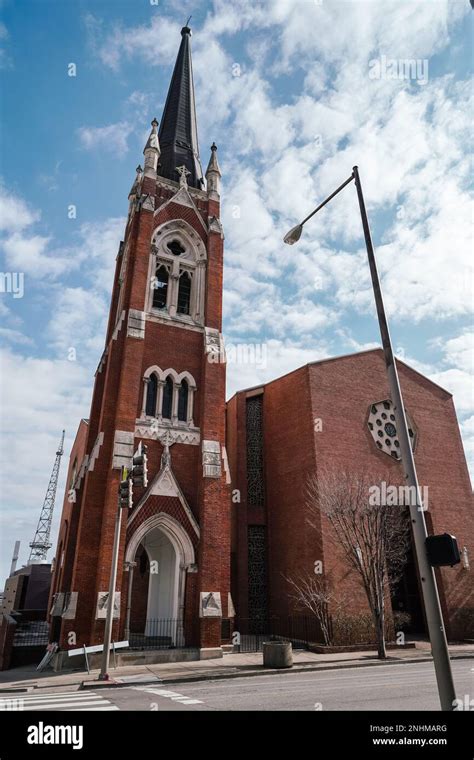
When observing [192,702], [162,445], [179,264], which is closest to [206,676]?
[192,702]

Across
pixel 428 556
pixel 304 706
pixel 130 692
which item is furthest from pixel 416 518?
pixel 130 692

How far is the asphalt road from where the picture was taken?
8020mm

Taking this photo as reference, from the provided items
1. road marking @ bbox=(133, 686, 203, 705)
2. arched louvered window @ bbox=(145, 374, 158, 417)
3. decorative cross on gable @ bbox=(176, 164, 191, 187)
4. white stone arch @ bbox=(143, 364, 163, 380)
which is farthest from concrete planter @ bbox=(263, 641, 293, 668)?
decorative cross on gable @ bbox=(176, 164, 191, 187)

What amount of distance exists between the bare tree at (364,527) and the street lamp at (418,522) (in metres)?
12.2

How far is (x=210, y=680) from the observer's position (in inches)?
491

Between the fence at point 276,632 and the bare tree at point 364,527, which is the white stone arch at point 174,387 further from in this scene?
the fence at point 276,632

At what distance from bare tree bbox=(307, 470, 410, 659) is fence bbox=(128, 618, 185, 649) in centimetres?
723

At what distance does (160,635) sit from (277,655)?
5513 mm

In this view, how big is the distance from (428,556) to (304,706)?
3.89 metres

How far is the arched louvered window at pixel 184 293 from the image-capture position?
23656mm

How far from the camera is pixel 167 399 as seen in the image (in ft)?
68.6

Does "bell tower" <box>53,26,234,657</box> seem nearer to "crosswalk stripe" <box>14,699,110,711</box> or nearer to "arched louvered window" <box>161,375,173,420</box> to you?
"arched louvered window" <box>161,375,173,420</box>

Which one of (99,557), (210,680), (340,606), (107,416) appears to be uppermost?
(107,416)
